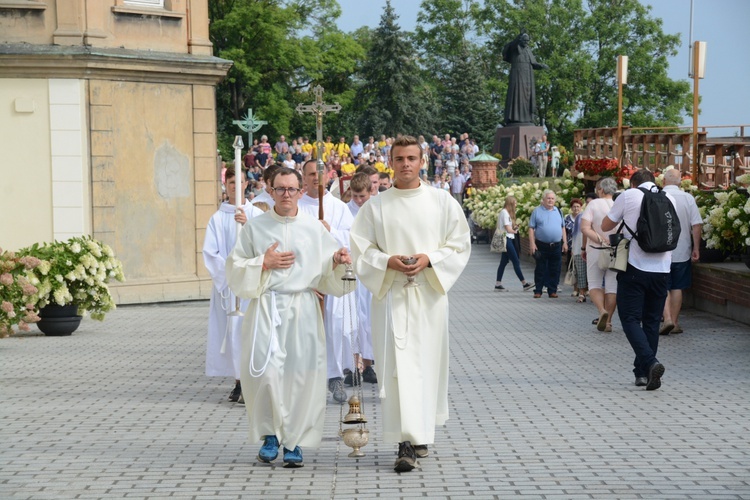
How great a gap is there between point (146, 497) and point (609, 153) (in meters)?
28.6

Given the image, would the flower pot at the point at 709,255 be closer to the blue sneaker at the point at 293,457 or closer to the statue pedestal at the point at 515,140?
the blue sneaker at the point at 293,457

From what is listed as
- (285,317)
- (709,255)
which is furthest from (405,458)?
(709,255)

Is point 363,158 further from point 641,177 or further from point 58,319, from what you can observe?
point 641,177

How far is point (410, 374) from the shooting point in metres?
7.96

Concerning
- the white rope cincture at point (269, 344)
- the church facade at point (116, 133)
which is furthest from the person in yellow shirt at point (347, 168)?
the white rope cincture at point (269, 344)

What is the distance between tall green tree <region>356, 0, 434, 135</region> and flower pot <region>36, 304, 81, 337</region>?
54.9 metres

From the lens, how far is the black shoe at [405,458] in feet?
25.7

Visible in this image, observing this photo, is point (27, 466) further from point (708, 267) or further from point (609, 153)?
point (609, 153)

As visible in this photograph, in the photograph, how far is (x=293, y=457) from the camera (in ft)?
26.3

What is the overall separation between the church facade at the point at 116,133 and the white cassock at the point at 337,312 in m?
8.87

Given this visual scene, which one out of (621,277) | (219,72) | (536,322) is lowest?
(536,322)

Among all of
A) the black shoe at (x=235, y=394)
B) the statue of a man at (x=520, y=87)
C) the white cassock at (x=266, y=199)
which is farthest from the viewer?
the statue of a man at (x=520, y=87)

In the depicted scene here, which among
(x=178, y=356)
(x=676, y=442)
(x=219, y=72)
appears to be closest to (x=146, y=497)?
A: (x=676, y=442)

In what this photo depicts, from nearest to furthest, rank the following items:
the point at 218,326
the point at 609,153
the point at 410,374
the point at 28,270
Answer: the point at 410,374 < the point at 218,326 < the point at 28,270 < the point at 609,153
